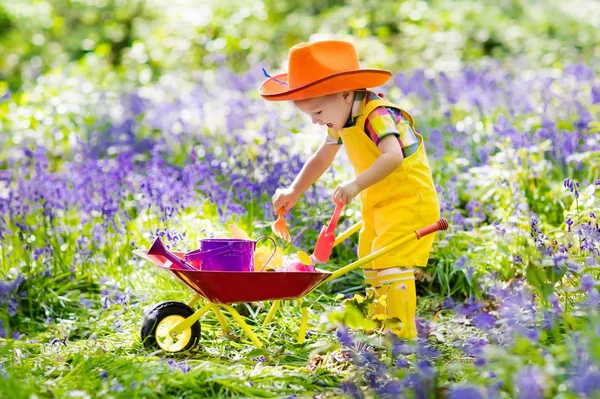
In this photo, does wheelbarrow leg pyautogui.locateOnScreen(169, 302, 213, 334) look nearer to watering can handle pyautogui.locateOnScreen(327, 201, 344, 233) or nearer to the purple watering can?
the purple watering can

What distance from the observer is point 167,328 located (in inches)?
122

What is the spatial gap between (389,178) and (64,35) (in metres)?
10.6

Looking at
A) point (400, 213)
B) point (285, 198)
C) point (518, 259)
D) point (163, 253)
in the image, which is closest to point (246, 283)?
point (163, 253)

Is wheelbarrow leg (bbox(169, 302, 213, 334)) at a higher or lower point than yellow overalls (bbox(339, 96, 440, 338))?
lower

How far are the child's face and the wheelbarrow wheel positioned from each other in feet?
3.10

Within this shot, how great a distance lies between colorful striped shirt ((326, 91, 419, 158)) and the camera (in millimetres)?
3094

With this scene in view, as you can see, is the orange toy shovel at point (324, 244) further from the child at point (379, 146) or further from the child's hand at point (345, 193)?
the child's hand at point (345, 193)

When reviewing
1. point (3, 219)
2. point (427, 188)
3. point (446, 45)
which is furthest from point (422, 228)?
point (446, 45)

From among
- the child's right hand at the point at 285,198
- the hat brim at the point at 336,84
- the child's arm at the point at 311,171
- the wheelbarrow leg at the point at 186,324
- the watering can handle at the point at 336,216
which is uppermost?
the hat brim at the point at 336,84

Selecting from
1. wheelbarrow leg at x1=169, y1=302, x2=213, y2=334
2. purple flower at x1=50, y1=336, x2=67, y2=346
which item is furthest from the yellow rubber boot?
purple flower at x1=50, y1=336, x2=67, y2=346

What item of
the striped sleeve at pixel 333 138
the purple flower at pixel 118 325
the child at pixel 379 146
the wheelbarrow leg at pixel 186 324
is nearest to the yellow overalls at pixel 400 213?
the child at pixel 379 146

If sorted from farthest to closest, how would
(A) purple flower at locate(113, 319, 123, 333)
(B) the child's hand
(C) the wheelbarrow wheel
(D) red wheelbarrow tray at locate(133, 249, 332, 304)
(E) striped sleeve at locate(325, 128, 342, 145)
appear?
(E) striped sleeve at locate(325, 128, 342, 145), (A) purple flower at locate(113, 319, 123, 333), (C) the wheelbarrow wheel, (B) the child's hand, (D) red wheelbarrow tray at locate(133, 249, 332, 304)

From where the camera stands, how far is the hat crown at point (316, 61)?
3.06 meters

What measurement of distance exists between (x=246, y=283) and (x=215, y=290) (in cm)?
13
